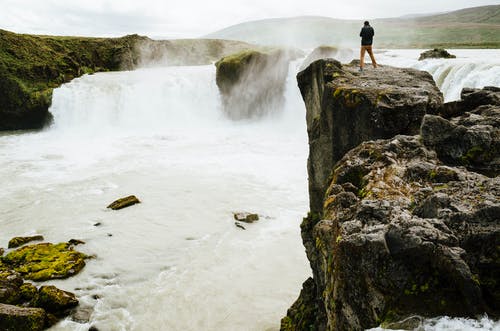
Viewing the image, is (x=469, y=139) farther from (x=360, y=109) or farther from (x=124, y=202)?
(x=124, y=202)

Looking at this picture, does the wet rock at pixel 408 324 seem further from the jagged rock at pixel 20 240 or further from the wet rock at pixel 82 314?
the jagged rock at pixel 20 240

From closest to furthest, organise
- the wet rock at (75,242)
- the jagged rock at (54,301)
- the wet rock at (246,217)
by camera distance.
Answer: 1. the jagged rock at (54,301)
2. the wet rock at (75,242)
3. the wet rock at (246,217)

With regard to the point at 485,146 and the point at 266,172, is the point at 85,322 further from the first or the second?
the point at 266,172

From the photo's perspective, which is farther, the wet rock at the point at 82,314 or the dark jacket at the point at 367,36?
the dark jacket at the point at 367,36

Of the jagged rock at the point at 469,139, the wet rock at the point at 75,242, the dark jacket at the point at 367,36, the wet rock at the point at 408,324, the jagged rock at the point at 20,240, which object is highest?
the dark jacket at the point at 367,36

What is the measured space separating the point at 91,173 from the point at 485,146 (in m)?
20.6

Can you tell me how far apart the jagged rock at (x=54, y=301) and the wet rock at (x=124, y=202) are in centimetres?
676

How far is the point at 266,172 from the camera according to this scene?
21812 mm

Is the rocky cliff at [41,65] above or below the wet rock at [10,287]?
above

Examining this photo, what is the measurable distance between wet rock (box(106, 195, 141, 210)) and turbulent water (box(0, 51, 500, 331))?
12.7 inches

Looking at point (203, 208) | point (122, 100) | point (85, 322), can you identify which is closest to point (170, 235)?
point (203, 208)

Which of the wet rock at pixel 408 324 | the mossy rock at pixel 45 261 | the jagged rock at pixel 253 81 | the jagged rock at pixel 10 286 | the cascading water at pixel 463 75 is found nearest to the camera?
the wet rock at pixel 408 324

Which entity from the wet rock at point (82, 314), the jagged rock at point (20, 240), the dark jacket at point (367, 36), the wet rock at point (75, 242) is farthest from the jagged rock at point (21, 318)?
the dark jacket at point (367, 36)

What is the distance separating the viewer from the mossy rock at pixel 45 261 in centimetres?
1097
